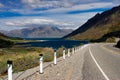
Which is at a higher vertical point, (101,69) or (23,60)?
(101,69)

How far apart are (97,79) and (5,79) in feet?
14.1

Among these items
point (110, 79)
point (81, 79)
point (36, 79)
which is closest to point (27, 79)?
point (36, 79)

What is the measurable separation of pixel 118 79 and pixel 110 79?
37 cm

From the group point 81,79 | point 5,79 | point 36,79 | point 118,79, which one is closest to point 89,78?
point 81,79

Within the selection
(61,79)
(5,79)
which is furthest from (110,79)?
(5,79)

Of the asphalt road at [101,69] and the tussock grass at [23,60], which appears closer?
the asphalt road at [101,69]

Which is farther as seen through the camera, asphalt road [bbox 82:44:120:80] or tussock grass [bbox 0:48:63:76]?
tussock grass [bbox 0:48:63:76]

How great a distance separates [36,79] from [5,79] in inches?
65.0

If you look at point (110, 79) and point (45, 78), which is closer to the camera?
point (110, 79)

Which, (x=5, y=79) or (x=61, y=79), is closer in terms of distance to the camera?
(x=5, y=79)

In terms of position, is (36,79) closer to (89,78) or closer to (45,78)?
(45,78)

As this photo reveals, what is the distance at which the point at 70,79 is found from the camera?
50.3ft

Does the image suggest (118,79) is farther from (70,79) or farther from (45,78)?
(45,78)

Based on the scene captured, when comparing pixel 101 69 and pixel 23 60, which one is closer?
pixel 101 69
